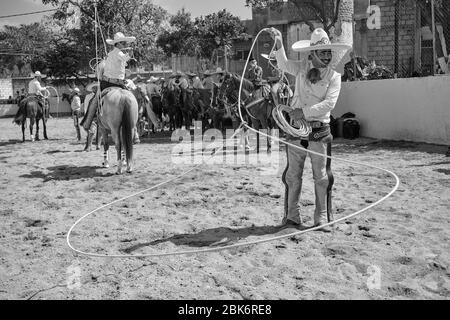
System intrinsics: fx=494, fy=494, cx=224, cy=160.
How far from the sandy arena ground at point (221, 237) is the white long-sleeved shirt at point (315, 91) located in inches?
A: 53.9

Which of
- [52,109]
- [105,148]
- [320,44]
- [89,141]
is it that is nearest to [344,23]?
[89,141]

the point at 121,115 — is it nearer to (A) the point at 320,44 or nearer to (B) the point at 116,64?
(B) the point at 116,64

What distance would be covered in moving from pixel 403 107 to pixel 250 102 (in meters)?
4.28

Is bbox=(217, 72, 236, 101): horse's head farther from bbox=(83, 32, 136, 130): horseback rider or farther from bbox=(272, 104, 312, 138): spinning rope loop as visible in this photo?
bbox=(272, 104, 312, 138): spinning rope loop

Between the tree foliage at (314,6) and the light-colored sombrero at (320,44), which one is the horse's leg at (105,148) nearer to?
the light-colored sombrero at (320,44)

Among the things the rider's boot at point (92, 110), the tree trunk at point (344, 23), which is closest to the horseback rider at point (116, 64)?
the rider's boot at point (92, 110)

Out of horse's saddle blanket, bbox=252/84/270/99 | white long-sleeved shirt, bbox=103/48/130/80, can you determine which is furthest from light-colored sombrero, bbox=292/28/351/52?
horse's saddle blanket, bbox=252/84/270/99

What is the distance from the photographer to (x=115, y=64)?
965 cm

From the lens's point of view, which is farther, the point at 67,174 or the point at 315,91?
the point at 67,174

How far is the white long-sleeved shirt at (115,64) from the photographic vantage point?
9570mm

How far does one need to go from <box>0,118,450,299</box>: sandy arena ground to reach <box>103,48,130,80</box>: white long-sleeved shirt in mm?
1985

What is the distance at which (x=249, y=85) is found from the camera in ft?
43.0

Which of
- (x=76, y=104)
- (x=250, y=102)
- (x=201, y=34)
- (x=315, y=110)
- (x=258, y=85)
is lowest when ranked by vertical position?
(x=315, y=110)
